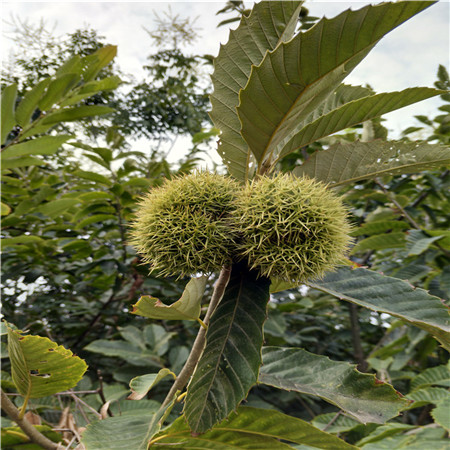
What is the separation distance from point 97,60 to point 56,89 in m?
0.30

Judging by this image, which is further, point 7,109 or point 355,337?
point 355,337

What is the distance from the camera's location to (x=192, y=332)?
2.35 m

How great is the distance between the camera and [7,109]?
152 centimetres

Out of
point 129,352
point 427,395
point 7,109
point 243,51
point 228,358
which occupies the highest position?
point 7,109

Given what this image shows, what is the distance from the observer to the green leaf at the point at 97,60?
1.74m

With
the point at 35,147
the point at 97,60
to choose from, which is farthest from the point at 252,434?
the point at 97,60

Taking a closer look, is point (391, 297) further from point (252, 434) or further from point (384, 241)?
point (384, 241)

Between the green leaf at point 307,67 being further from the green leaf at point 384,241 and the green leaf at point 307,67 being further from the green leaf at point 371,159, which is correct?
the green leaf at point 384,241

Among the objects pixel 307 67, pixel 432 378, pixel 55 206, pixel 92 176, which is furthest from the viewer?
pixel 92 176

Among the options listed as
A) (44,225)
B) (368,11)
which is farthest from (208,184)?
(44,225)

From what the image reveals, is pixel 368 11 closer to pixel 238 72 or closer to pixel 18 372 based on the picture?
pixel 238 72

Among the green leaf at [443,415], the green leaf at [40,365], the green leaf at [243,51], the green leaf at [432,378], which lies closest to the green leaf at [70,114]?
the green leaf at [243,51]

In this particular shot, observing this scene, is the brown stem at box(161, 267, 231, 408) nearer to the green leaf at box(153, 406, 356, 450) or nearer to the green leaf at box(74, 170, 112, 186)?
the green leaf at box(153, 406, 356, 450)

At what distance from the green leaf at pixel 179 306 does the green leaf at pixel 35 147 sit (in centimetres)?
109
